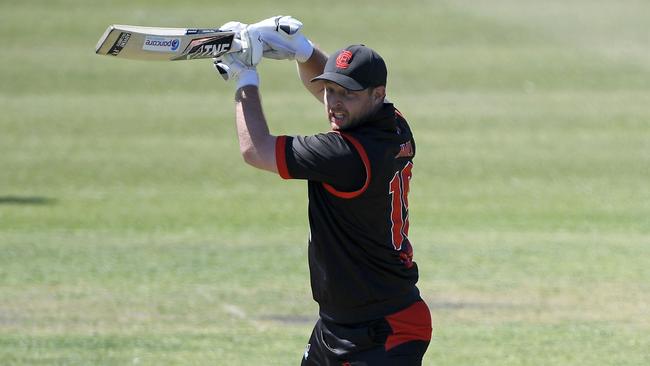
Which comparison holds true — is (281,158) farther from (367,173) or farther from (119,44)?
(119,44)

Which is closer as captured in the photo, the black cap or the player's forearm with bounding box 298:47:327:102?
the black cap

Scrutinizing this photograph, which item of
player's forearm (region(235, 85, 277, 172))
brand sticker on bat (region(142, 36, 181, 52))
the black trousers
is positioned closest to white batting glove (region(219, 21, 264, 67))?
player's forearm (region(235, 85, 277, 172))

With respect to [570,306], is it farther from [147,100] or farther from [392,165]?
[147,100]

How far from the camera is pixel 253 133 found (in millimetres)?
5520

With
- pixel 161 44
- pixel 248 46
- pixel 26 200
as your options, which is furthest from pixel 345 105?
pixel 26 200

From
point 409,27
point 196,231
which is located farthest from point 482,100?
point 196,231

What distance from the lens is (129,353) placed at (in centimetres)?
877

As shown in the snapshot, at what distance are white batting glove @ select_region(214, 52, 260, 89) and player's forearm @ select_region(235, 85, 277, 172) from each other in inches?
1.9

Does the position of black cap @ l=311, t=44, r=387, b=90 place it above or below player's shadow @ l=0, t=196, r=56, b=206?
above

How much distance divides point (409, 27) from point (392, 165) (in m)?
20.5

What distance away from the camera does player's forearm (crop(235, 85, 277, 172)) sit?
5492 millimetres

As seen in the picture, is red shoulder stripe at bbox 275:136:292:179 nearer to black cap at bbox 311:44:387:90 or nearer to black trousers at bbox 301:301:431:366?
black cap at bbox 311:44:387:90

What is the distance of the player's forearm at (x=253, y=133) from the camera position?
216 inches

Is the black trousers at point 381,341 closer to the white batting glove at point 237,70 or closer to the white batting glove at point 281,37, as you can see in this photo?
the white batting glove at point 237,70
